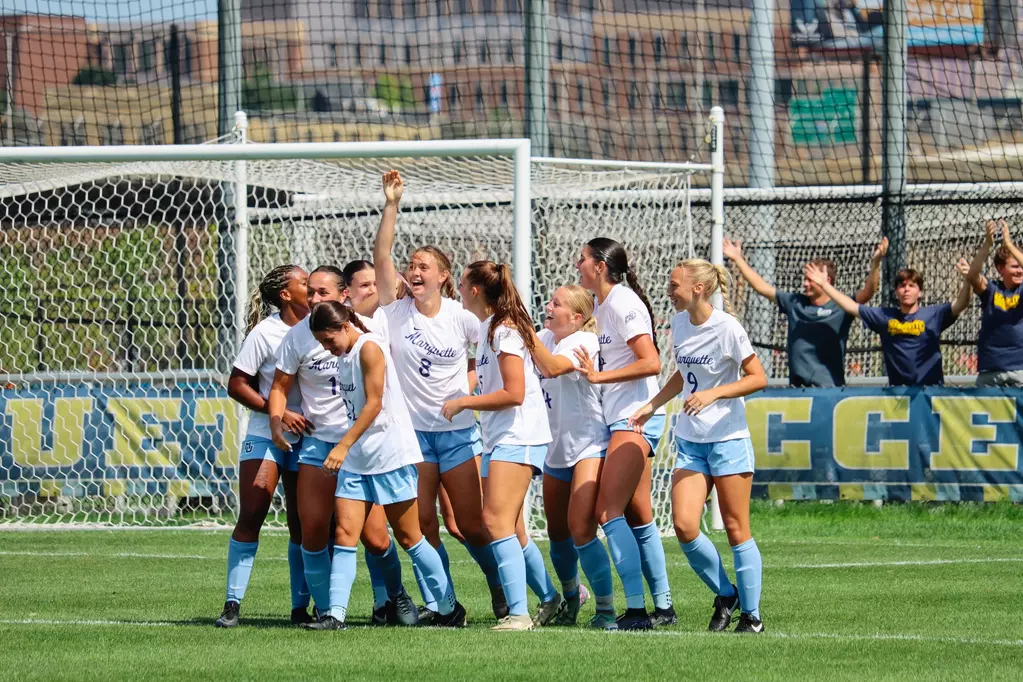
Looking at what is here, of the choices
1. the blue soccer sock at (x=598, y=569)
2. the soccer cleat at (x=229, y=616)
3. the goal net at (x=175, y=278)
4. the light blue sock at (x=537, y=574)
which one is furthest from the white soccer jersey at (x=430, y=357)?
the goal net at (x=175, y=278)

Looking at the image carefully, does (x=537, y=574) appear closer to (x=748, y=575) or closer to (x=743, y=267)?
(x=748, y=575)

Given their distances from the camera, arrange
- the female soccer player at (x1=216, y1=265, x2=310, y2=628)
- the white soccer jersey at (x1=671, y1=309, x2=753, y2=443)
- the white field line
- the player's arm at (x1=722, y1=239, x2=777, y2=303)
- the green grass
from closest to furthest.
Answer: the green grass, the white field line, the white soccer jersey at (x1=671, y1=309, x2=753, y2=443), the female soccer player at (x1=216, y1=265, x2=310, y2=628), the player's arm at (x1=722, y1=239, x2=777, y2=303)

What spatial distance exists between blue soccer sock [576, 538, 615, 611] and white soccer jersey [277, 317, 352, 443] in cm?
134

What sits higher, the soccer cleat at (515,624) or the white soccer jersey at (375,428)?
the white soccer jersey at (375,428)

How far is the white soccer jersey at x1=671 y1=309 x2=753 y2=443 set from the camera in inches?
288

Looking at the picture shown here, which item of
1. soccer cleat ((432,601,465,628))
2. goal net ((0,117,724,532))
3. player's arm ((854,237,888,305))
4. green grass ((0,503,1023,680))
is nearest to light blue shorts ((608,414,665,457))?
green grass ((0,503,1023,680))

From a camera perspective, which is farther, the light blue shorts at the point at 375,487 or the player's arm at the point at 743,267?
the player's arm at the point at 743,267

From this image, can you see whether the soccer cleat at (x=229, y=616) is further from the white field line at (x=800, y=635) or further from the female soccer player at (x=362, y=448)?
the female soccer player at (x=362, y=448)

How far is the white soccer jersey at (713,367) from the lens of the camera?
24.0 feet

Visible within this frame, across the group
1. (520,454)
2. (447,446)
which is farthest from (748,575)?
(447,446)

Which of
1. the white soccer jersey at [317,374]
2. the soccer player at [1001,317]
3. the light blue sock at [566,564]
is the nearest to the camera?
the white soccer jersey at [317,374]

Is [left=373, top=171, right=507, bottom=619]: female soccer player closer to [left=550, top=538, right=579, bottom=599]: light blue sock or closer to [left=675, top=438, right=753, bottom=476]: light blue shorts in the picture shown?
[left=550, top=538, right=579, bottom=599]: light blue sock

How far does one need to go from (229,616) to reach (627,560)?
6.57ft

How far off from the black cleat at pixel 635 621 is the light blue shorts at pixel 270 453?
1834mm
